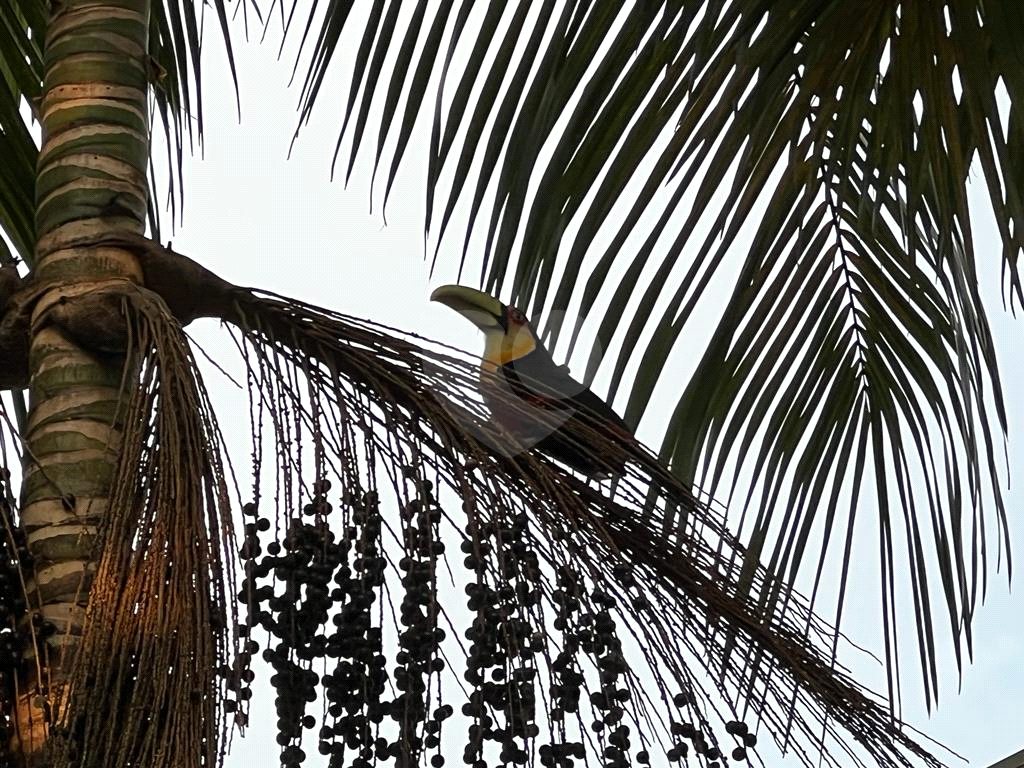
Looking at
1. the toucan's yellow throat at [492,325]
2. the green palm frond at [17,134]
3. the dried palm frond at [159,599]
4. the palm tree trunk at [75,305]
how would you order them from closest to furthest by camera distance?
1. the dried palm frond at [159,599]
2. the palm tree trunk at [75,305]
3. the green palm frond at [17,134]
4. the toucan's yellow throat at [492,325]

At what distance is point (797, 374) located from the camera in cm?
241

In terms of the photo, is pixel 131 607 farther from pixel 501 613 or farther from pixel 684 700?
pixel 684 700

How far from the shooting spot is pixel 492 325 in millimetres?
3086

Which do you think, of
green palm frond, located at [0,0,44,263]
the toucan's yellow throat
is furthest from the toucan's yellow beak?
green palm frond, located at [0,0,44,263]

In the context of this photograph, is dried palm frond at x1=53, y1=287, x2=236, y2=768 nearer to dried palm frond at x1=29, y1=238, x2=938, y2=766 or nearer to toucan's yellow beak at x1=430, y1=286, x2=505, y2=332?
dried palm frond at x1=29, y1=238, x2=938, y2=766

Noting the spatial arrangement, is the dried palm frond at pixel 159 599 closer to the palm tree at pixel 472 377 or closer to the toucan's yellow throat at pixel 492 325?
the palm tree at pixel 472 377

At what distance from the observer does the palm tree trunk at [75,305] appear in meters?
1.63

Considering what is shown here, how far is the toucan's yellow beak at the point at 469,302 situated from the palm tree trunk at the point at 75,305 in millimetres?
1074

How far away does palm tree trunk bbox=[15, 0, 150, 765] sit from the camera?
1.63 metres

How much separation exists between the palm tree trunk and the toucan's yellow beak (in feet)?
3.52

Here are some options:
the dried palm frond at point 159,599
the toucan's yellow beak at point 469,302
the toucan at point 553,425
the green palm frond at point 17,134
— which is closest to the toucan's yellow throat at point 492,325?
the toucan's yellow beak at point 469,302

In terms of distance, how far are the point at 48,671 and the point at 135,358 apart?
0.38m

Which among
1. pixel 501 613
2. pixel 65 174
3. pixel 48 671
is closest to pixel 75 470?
pixel 48 671

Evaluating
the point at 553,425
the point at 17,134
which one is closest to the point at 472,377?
the point at 553,425
